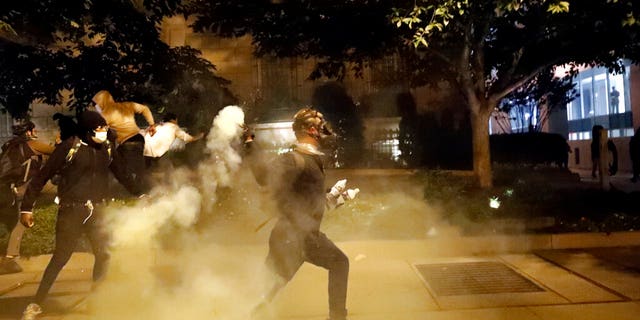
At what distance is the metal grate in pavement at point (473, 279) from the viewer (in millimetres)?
5688

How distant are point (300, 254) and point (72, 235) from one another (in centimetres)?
210

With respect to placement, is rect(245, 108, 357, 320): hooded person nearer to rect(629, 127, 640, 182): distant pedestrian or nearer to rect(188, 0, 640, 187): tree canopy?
rect(188, 0, 640, 187): tree canopy

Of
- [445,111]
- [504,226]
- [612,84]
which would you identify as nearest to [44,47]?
[504,226]

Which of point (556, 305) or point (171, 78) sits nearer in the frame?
point (556, 305)

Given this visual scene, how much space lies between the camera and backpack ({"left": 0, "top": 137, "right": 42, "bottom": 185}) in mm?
6586

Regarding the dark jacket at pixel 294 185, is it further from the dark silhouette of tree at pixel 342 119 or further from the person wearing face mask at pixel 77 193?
the dark silhouette of tree at pixel 342 119

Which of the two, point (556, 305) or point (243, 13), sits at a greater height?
point (243, 13)

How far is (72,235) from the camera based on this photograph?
4922 millimetres

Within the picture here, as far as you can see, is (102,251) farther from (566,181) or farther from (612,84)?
(612,84)

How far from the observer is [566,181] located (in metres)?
13.2

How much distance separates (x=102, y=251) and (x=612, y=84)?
22472 mm

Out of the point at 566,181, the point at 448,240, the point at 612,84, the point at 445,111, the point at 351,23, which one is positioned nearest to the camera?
the point at 448,240

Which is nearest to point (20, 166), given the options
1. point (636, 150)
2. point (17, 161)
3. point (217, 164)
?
point (17, 161)

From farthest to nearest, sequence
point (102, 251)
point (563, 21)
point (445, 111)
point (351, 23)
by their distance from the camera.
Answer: point (445, 111)
point (351, 23)
point (563, 21)
point (102, 251)
